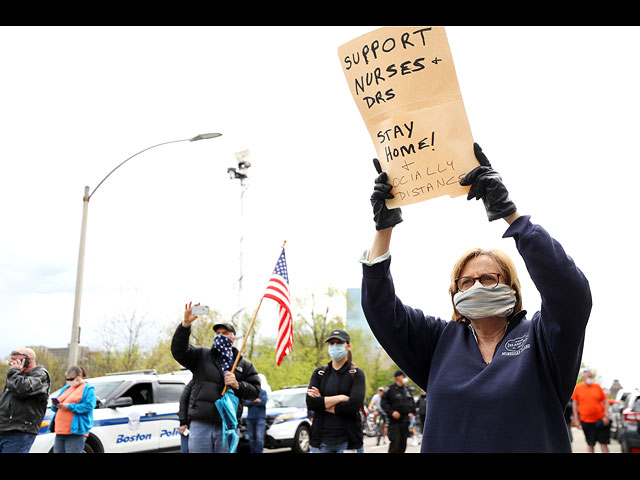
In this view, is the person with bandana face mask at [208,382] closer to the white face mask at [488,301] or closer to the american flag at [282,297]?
the american flag at [282,297]

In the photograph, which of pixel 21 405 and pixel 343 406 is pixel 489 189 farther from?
pixel 21 405

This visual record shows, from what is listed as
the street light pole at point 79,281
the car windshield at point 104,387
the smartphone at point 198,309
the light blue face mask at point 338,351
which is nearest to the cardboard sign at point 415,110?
the smartphone at point 198,309

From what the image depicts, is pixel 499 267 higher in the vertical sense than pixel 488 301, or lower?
higher

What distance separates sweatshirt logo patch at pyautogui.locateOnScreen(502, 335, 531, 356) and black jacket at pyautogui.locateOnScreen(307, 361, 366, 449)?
4700 mm

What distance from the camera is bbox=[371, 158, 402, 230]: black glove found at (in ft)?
7.82

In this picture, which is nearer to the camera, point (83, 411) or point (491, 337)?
point (491, 337)

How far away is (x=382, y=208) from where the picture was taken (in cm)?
239

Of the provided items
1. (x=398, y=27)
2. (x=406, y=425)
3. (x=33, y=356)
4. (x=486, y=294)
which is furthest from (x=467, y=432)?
(x=406, y=425)

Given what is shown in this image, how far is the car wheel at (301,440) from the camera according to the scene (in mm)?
15477

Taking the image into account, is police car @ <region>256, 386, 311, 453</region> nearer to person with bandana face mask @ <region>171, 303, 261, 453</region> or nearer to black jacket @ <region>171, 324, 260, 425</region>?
person with bandana face mask @ <region>171, 303, 261, 453</region>

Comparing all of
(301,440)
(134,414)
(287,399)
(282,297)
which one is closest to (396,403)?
(282,297)

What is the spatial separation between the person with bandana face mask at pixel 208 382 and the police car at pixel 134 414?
11.9ft

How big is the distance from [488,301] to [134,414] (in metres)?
9.87
